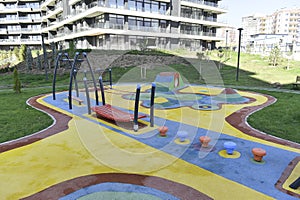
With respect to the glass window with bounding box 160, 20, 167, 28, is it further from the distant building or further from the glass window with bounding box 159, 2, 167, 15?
the distant building

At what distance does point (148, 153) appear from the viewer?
19.8ft

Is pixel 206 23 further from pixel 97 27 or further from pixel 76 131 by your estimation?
pixel 76 131

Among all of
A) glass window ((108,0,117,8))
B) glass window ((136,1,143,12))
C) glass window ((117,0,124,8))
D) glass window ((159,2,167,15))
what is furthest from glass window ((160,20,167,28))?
glass window ((108,0,117,8))

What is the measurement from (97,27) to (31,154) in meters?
31.9

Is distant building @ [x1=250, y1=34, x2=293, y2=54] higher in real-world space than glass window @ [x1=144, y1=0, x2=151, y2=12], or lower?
lower

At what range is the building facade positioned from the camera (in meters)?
34.9

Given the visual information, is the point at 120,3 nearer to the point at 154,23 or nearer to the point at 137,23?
the point at 137,23

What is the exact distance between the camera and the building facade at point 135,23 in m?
34.9

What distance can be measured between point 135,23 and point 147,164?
113 ft

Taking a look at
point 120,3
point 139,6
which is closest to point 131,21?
point 139,6

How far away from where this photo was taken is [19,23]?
2250 inches

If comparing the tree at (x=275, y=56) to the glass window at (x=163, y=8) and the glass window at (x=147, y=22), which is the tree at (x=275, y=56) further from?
the glass window at (x=163, y=8)

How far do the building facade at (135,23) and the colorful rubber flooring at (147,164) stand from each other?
86.5 feet

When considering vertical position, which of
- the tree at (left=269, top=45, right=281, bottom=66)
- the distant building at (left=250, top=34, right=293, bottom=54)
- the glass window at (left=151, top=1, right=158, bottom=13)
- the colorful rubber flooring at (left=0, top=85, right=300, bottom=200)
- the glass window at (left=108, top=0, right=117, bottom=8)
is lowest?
the colorful rubber flooring at (left=0, top=85, right=300, bottom=200)
